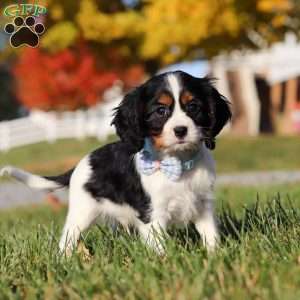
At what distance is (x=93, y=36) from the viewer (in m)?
18.8

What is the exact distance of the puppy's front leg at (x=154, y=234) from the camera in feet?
13.9

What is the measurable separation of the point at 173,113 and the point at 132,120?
421mm

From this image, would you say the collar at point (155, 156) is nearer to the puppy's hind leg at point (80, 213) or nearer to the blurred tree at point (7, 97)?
the puppy's hind leg at point (80, 213)

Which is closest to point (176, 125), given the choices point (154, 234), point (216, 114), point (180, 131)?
point (180, 131)

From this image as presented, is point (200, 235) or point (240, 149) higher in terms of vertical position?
point (200, 235)

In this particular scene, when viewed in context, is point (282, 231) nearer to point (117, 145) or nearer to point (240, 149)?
point (117, 145)

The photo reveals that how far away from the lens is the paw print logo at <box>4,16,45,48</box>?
6.36m

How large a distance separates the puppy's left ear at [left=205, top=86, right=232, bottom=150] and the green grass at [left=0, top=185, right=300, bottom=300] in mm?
584

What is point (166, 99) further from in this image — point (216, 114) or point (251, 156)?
point (251, 156)

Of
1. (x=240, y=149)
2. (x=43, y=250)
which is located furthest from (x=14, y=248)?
(x=240, y=149)

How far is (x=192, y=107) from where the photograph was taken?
4535 millimetres

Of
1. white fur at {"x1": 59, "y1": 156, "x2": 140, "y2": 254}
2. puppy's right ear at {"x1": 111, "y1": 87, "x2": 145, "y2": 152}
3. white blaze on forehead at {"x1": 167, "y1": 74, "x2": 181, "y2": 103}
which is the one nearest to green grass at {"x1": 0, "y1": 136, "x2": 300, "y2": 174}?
white fur at {"x1": 59, "y1": 156, "x2": 140, "y2": 254}

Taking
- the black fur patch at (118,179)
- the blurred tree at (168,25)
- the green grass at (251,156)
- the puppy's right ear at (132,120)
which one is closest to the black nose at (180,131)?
the puppy's right ear at (132,120)

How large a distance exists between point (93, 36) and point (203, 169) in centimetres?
1445
